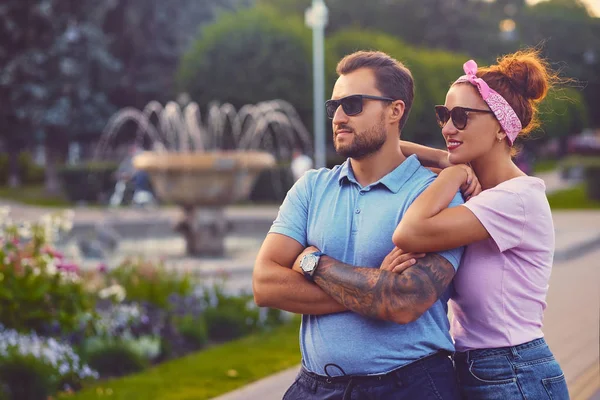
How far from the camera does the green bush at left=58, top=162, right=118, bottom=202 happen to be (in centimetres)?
3406

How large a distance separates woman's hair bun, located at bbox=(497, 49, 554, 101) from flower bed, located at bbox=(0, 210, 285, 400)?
3.98 metres

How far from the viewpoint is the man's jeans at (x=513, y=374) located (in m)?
3.11

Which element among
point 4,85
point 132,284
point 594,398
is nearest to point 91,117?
point 4,85

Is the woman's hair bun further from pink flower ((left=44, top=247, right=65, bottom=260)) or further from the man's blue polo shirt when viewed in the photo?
pink flower ((left=44, top=247, right=65, bottom=260))

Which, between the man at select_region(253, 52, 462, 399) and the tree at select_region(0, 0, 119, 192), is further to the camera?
the tree at select_region(0, 0, 119, 192)

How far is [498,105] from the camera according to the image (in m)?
3.17

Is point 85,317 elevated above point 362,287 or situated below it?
below

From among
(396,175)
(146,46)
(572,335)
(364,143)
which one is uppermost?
(364,143)

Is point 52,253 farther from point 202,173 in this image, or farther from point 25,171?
point 25,171

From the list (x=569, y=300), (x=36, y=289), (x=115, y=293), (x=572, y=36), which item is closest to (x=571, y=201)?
(x=569, y=300)

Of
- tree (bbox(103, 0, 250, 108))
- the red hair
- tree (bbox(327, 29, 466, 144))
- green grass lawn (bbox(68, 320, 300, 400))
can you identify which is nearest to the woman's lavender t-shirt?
the red hair

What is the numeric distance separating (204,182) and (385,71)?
1101 cm

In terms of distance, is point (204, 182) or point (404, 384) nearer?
point (404, 384)

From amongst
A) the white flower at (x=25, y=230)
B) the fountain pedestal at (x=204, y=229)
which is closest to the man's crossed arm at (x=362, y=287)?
the white flower at (x=25, y=230)
